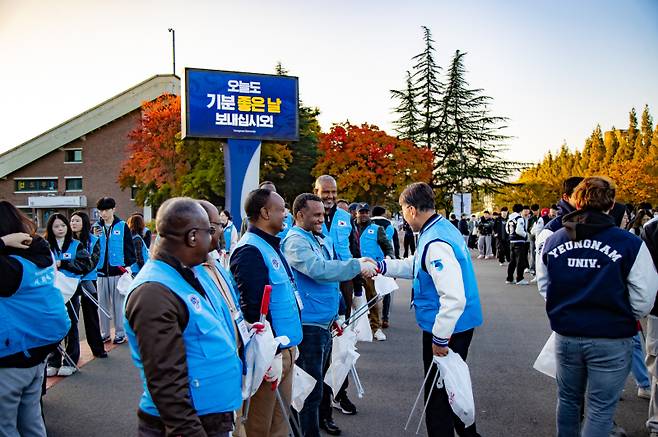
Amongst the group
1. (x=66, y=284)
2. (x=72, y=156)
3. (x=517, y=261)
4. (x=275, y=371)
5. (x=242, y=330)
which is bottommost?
(x=517, y=261)

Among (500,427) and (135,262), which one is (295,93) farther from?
(500,427)

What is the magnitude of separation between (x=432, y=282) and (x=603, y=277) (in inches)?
44.0

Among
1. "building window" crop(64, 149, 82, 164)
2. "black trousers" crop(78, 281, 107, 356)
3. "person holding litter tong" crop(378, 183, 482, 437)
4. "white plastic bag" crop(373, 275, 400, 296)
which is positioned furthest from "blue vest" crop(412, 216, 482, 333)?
"building window" crop(64, 149, 82, 164)

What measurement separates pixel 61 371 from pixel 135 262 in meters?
2.17

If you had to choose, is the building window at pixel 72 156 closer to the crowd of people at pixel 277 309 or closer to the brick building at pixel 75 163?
the brick building at pixel 75 163

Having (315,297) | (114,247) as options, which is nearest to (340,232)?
(315,297)

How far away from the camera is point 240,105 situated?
14883mm

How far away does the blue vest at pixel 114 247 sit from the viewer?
7.89 meters

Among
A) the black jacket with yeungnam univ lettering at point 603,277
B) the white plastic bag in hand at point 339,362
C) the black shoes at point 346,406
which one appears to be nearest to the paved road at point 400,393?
the black shoes at point 346,406

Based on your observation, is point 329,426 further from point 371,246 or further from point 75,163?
point 75,163

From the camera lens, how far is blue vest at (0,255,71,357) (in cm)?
326

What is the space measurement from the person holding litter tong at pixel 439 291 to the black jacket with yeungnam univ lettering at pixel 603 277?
67 cm

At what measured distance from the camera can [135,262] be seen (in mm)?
8203

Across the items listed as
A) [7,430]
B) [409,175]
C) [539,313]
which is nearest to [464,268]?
[7,430]
